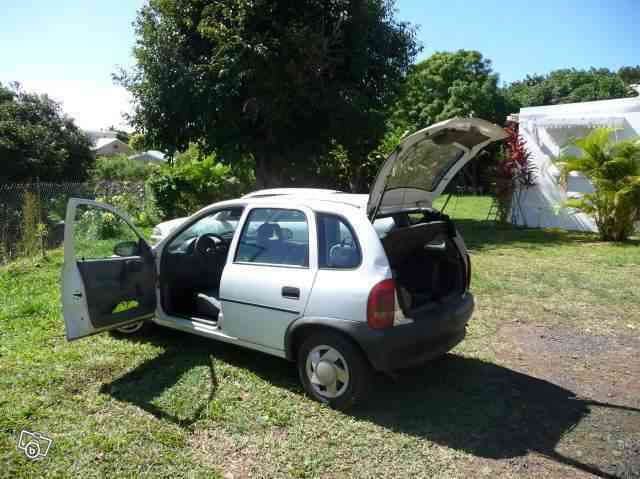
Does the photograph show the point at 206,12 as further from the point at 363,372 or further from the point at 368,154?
the point at 363,372

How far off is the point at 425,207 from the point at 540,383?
1.86m

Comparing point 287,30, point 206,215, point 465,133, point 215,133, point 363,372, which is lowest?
point 363,372

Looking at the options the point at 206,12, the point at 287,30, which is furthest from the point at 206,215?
the point at 206,12

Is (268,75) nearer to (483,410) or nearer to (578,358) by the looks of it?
(578,358)

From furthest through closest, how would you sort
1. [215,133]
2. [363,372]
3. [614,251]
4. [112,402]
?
1. [215,133]
2. [614,251]
3. [112,402]
4. [363,372]

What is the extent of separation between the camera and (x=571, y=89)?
156 ft

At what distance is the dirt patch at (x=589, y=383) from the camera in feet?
10.6

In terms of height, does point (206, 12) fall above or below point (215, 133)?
above

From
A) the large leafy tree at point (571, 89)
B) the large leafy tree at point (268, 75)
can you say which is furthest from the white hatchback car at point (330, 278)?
the large leafy tree at point (571, 89)

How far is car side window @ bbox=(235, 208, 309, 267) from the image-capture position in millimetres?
4062

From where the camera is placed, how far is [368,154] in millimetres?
16766

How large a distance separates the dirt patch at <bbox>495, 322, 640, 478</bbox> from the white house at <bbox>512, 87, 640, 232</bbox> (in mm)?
8360

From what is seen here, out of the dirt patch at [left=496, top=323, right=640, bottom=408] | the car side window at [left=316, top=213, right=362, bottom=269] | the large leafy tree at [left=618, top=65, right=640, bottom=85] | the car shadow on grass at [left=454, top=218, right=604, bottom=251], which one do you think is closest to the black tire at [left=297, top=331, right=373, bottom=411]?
the car side window at [left=316, top=213, right=362, bottom=269]

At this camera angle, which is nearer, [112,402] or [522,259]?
[112,402]
